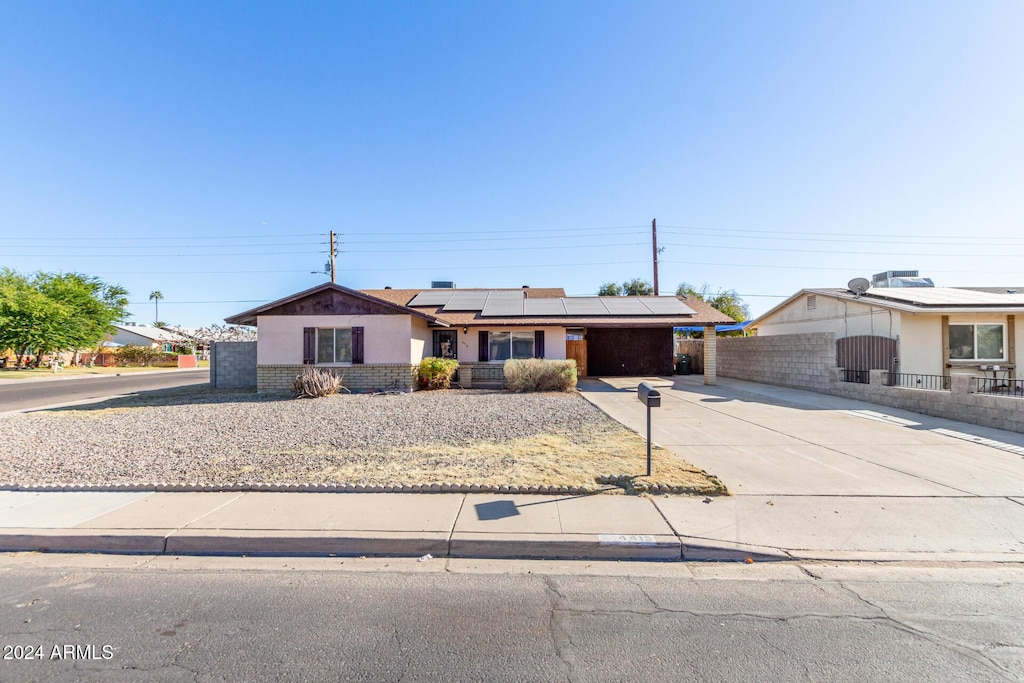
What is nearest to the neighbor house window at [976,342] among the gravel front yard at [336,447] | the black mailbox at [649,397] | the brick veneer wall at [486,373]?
the gravel front yard at [336,447]

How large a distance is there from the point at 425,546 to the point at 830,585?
11.0 feet

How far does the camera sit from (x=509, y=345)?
20.0 meters

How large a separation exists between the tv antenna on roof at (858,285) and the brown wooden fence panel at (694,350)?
9052 mm

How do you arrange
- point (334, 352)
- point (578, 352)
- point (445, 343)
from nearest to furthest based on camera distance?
point (334, 352)
point (445, 343)
point (578, 352)

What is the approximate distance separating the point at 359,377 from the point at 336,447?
879cm

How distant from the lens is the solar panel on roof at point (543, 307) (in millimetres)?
20703

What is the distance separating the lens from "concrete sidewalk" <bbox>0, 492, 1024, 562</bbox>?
4.25 metres

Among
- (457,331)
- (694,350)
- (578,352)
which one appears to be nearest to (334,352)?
(457,331)

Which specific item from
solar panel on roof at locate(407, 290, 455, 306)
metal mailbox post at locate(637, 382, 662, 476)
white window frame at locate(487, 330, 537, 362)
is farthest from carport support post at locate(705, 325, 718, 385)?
metal mailbox post at locate(637, 382, 662, 476)

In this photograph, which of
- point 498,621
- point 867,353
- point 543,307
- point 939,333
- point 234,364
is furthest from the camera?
point 543,307

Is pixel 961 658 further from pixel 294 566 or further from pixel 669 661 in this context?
pixel 294 566

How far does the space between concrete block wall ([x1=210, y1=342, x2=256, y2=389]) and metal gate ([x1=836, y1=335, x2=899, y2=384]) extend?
846 inches

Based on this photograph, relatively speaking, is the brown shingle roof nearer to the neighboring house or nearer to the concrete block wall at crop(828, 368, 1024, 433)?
the concrete block wall at crop(828, 368, 1024, 433)

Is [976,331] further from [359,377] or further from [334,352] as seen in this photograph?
[334,352]
